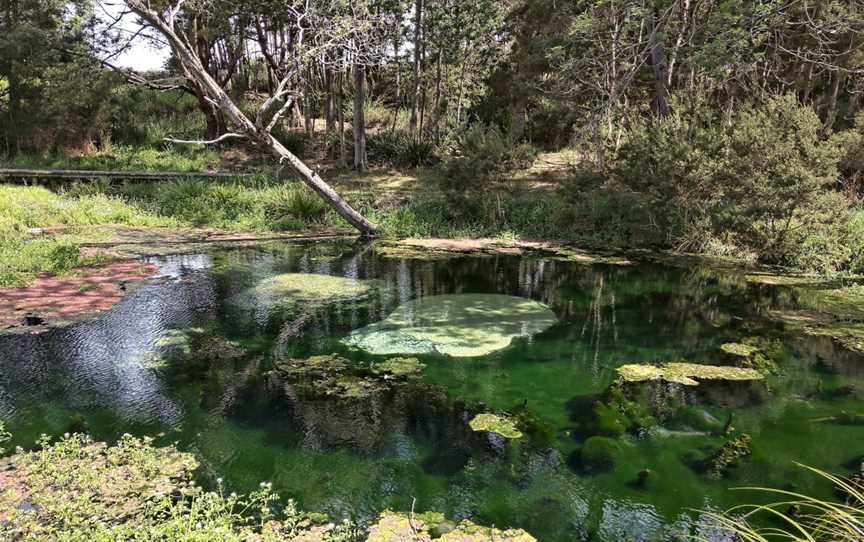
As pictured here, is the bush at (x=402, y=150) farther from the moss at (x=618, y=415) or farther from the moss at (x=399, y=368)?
the moss at (x=618, y=415)

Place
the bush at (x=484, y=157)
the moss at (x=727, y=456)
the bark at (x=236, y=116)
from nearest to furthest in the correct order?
the moss at (x=727, y=456), the bark at (x=236, y=116), the bush at (x=484, y=157)

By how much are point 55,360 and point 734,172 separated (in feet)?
34.7

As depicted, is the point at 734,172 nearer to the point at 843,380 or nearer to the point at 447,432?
the point at 843,380

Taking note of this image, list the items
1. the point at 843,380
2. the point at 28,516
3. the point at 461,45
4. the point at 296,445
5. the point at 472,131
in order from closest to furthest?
1. the point at 28,516
2. the point at 296,445
3. the point at 843,380
4. the point at 472,131
5. the point at 461,45

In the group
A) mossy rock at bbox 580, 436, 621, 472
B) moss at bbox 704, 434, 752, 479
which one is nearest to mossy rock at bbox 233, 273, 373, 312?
mossy rock at bbox 580, 436, 621, 472

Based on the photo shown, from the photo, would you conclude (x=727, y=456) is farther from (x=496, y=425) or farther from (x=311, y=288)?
(x=311, y=288)

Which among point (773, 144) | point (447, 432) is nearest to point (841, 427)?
point (447, 432)

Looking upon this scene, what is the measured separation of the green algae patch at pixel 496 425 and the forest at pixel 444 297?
0.02 metres

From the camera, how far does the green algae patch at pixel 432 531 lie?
3287mm

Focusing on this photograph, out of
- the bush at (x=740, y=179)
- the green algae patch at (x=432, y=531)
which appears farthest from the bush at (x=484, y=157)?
the green algae patch at (x=432, y=531)

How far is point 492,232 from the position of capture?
13008 mm

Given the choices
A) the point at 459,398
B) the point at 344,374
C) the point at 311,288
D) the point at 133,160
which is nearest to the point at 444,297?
the point at 311,288

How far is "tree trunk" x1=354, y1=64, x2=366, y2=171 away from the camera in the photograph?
16156 mm

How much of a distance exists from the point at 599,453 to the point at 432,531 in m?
1.53
